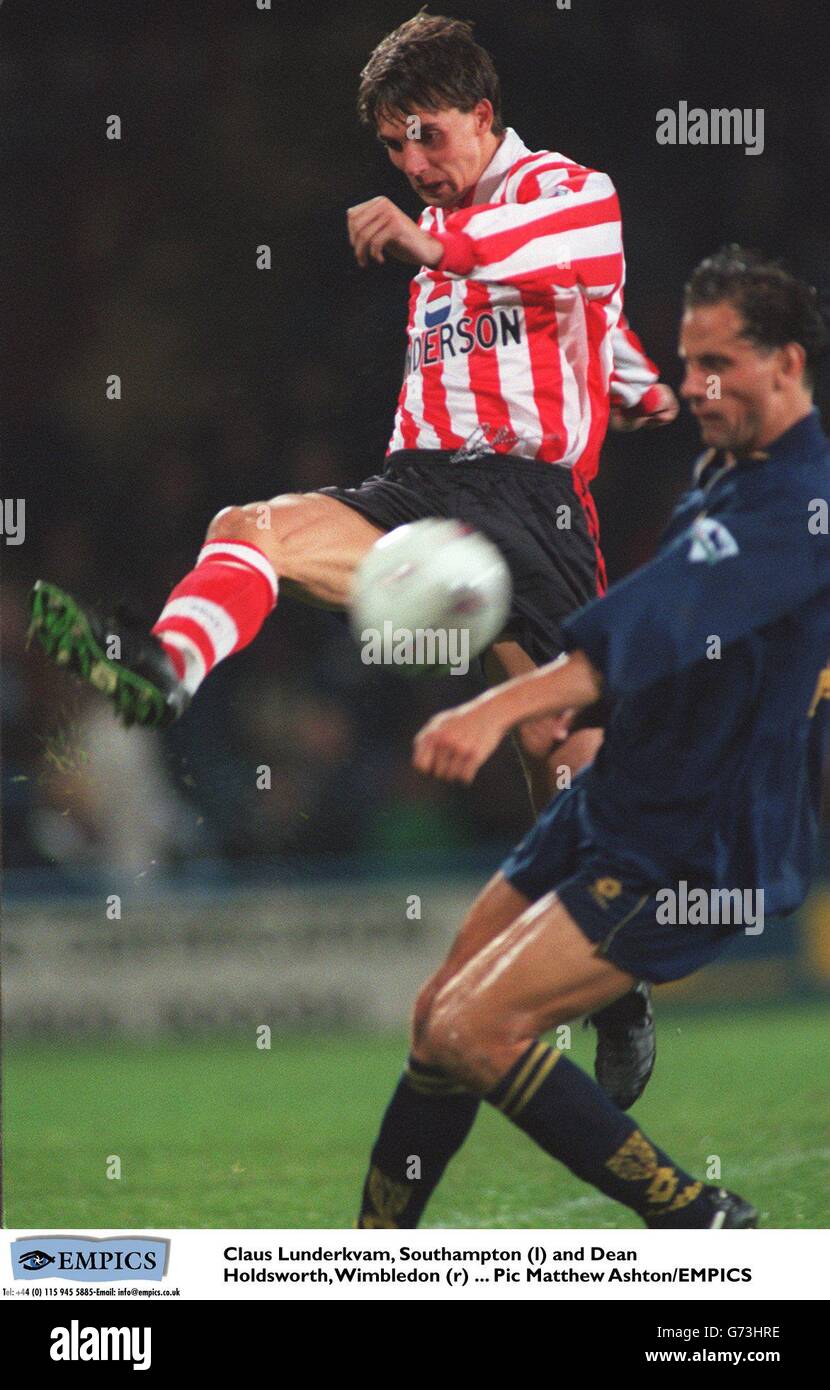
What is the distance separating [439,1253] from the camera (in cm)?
313

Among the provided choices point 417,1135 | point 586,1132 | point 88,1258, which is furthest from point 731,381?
point 88,1258

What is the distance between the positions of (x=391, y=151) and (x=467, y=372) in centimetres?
46

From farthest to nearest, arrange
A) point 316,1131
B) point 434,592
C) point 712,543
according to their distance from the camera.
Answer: point 316,1131, point 434,592, point 712,543

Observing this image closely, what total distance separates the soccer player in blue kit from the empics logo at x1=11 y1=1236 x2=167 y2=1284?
0.79 m

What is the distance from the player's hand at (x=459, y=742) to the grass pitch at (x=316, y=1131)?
1571mm

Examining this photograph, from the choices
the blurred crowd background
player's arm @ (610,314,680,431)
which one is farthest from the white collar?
player's arm @ (610,314,680,431)

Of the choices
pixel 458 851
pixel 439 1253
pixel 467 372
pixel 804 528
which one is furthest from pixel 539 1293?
pixel 458 851

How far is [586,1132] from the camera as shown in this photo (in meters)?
2.61

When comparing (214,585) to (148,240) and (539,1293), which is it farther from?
(148,240)

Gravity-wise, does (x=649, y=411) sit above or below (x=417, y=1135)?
above

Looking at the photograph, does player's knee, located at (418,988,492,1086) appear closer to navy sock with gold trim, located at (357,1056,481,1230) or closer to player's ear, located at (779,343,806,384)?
navy sock with gold trim, located at (357,1056,481,1230)

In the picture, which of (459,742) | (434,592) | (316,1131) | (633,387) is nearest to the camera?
(459,742)

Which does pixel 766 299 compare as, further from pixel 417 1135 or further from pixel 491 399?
pixel 417 1135
